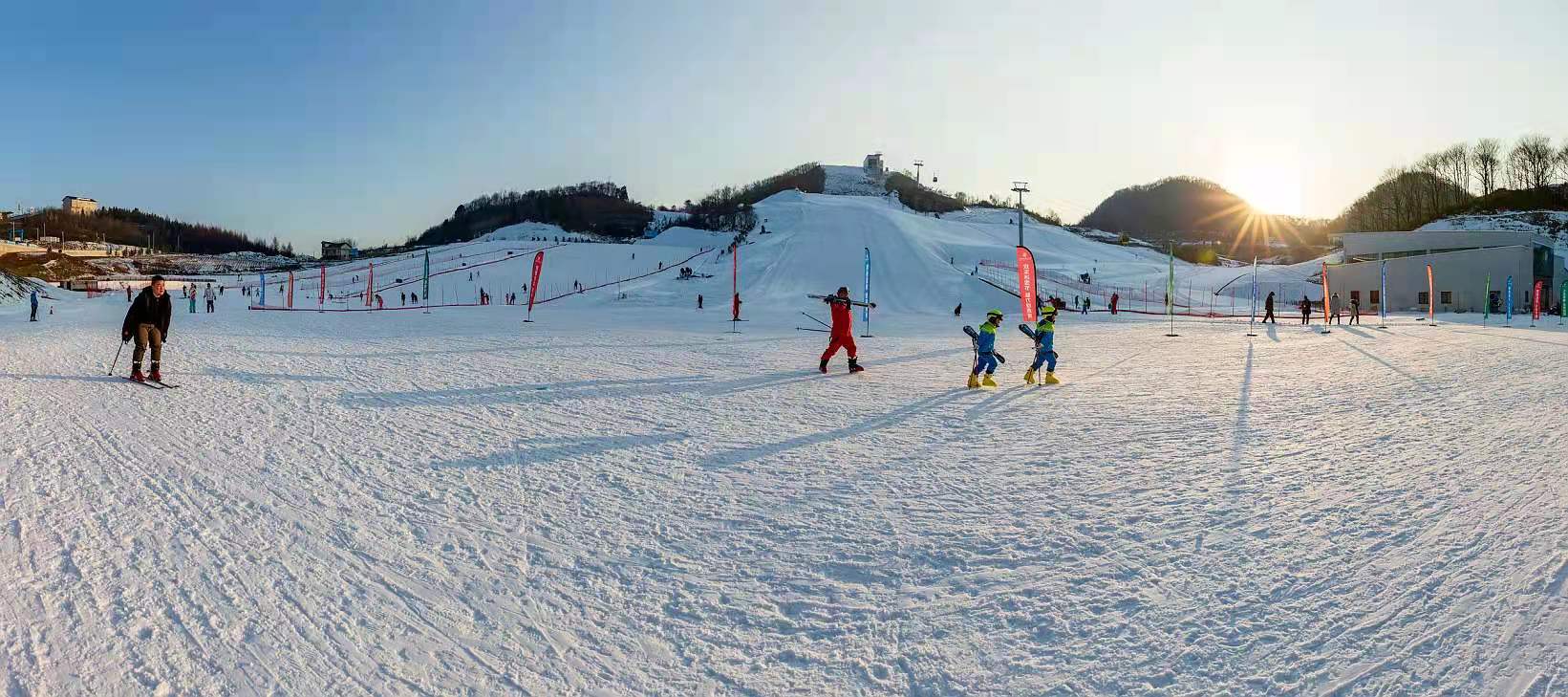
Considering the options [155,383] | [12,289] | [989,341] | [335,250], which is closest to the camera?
[155,383]

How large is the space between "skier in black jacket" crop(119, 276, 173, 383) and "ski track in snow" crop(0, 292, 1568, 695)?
3.06 ft

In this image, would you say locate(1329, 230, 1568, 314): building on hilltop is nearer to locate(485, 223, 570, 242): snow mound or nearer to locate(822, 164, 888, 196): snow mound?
locate(822, 164, 888, 196): snow mound

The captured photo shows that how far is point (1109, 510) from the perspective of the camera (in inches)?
198

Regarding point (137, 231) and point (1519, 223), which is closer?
point (1519, 223)

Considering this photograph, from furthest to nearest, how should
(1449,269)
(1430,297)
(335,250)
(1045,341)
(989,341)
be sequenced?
1. (335,250)
2. (1449,269)
3. (1430,297)
4. (1045,341)
5. (989,341)

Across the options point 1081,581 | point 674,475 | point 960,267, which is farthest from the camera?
point 960,267

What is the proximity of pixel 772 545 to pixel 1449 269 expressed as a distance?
62.0 metres

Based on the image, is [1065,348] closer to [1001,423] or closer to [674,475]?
[1001,423]

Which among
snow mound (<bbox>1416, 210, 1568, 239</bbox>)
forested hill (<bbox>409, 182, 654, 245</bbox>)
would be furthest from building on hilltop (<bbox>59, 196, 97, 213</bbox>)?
snow mound (<bbox>1416, 210, 1568, 239</bbox>)

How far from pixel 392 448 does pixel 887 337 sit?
1623 centimetres

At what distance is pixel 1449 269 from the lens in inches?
1929

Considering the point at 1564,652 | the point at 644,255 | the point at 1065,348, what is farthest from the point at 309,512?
the point at 644,255

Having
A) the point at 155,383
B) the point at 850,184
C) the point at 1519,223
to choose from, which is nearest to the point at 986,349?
the point at 155,383

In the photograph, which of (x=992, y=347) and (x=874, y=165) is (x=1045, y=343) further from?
(x=874, y=165)
